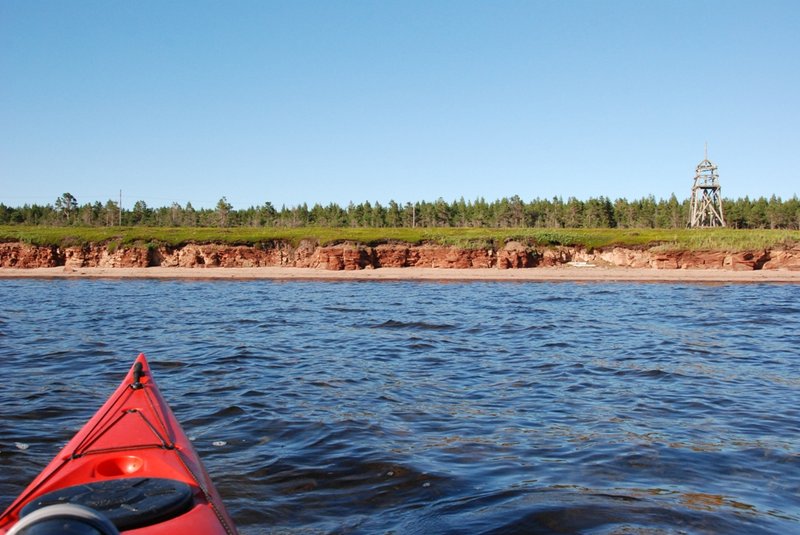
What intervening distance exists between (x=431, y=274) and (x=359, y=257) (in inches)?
250

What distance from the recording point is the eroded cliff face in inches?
1687

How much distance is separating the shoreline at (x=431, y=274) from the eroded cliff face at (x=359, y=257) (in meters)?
0.99

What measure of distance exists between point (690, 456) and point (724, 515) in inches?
64.4

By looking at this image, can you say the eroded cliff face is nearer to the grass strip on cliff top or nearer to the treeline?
the grass strip on cliff top

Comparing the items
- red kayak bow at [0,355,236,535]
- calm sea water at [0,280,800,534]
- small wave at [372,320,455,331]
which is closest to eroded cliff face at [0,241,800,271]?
calm sea water at [0,280,800,534]

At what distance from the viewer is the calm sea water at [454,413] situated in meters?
5.65

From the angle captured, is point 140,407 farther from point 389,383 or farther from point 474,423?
point 389,383

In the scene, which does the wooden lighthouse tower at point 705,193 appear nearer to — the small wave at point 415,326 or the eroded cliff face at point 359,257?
the eroded cliff face at point 359,257

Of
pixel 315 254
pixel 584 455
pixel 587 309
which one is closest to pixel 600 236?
pixel 315 254

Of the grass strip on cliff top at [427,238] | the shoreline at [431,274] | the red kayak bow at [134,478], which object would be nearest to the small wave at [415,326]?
the red kayak bow at [134,478]

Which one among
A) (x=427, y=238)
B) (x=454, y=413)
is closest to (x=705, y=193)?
(x=427, y=238)

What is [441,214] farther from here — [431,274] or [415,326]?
[415,326]

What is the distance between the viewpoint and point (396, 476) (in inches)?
252

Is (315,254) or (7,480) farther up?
(315,254)
